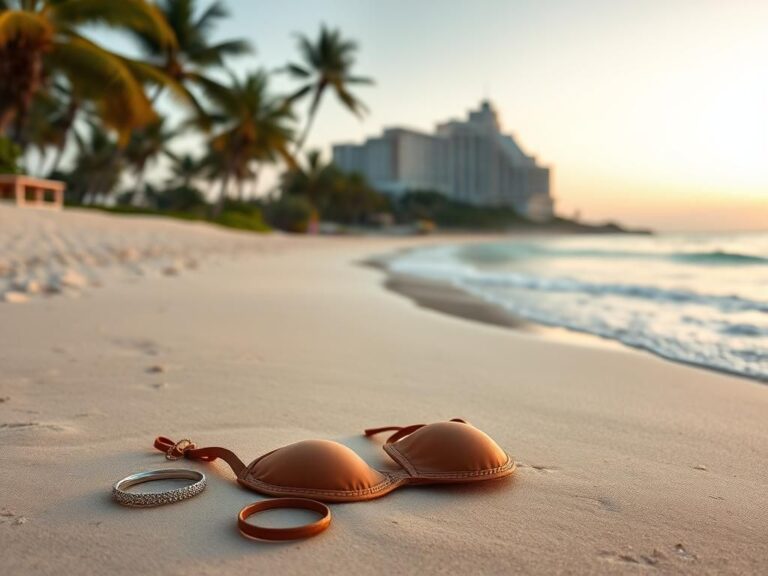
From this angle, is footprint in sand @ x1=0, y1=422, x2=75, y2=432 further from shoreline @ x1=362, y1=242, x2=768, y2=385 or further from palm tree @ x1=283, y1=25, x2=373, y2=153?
palm tree @ x1=283, y1=25, x2=373, y2=153

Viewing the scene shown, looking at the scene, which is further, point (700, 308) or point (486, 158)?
point (486, 158)

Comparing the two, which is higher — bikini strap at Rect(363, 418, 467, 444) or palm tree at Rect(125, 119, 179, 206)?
palm tree at Rect(125, 119, 179, 206)

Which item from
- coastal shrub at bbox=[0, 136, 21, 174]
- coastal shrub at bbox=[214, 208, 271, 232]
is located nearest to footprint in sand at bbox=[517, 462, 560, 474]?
coastal shrub at bbox=[0, 136, 21, 174]

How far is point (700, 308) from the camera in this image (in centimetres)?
649

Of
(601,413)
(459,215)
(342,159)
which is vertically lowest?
(601,413)

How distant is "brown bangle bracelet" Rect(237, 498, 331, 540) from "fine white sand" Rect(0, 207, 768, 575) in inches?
0.9

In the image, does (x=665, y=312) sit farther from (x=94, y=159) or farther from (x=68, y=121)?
(x=94, y=159)

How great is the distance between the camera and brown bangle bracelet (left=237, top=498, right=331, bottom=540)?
49.4 inches

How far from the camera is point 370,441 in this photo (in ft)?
6.42

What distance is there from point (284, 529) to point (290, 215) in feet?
116

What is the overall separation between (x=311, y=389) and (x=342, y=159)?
10758cm

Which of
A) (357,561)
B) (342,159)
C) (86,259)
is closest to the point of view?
(357,561)

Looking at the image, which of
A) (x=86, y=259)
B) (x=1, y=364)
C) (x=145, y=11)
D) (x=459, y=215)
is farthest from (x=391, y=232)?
(x=1, y=364)

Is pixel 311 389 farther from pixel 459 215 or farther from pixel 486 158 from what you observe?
pixel 486 158
